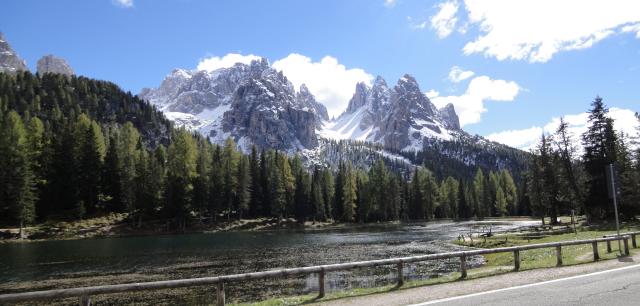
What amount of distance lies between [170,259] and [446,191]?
451 feet

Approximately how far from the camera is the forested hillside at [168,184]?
86.6m

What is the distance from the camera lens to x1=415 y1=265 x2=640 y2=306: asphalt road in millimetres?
13147

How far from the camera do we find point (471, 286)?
17.2 meters

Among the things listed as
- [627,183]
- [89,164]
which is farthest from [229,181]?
[627,183]

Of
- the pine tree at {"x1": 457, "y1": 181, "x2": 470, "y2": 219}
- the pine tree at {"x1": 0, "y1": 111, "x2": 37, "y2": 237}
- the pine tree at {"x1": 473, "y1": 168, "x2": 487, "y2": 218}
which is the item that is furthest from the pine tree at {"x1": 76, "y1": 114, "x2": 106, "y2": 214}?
the pine tree at {"x1": 473, "y1": 168, "x2": 487, "y2": 218}

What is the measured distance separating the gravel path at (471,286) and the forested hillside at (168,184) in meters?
77.8

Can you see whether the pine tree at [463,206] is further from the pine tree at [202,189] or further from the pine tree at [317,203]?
the pine tree at [202,189]

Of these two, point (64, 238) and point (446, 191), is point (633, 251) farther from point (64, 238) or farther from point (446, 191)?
point (446, 191)

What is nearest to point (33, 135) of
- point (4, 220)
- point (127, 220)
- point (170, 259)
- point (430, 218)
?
point (4, 220)

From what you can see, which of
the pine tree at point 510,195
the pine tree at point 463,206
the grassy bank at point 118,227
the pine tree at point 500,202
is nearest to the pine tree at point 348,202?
the grassy bank at point 118,227

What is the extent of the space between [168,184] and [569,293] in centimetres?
9416

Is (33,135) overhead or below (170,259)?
overhead

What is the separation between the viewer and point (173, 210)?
9825 centimetres

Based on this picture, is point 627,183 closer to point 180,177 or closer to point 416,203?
point 180,177
